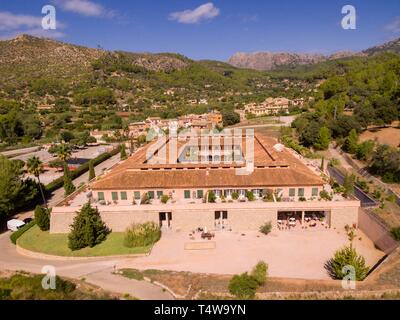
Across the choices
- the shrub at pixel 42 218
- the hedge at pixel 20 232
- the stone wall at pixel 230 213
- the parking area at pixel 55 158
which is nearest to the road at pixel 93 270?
the hedge at pixel 20 232

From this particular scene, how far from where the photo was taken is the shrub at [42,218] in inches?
1436

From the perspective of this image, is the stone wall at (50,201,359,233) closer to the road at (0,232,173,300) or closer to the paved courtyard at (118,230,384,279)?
the paved courtyard at (118,230,384,279)

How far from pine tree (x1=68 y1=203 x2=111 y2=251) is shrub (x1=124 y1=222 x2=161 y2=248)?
9.97 ft

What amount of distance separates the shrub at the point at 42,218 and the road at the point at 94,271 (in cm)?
348

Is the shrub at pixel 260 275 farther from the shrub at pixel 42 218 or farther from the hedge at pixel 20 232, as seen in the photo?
the hedge at pixel 20 232

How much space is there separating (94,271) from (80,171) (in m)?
37.6

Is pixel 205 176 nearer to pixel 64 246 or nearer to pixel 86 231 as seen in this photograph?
pixel 86 231

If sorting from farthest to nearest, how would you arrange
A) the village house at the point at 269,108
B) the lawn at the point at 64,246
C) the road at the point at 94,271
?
1. the village house at the point at 269,108
2. the lawn at the point at 64,246
3. the road at the point at 94,271

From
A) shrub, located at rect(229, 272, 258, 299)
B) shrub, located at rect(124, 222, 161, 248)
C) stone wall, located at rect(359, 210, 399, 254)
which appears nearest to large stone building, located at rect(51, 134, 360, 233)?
stone wall, located at rect(359, 210, 399, 254)

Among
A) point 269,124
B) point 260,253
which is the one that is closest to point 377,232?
point 260,253

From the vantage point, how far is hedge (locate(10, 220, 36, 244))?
117 ft

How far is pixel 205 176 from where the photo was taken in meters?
39.6

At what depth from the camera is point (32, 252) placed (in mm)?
32562

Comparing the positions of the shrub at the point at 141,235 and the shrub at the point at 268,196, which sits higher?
the shrub at the point at 268,196
